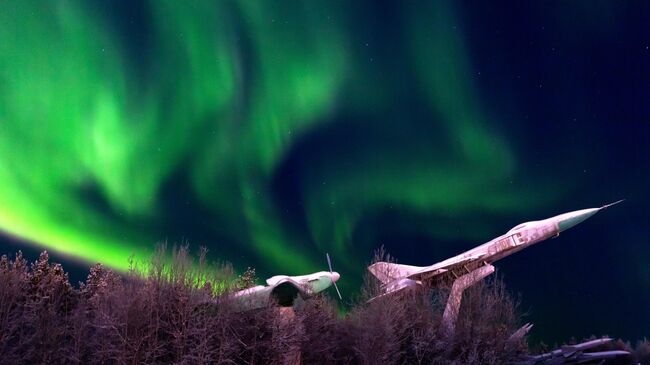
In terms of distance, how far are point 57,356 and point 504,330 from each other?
22.2 m

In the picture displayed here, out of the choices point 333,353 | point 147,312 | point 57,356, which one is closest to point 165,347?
point 147,312

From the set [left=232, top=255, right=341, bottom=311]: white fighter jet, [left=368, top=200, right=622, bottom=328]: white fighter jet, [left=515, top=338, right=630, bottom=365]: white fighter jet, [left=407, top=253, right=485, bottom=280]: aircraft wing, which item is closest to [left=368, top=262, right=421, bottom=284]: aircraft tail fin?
[left=368, top=200, right=622, bottom=328]: white fighter jet

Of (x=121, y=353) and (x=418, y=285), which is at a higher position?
(x=418, y=285)

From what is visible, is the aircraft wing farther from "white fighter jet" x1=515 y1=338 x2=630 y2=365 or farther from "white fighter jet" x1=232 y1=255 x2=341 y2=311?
"white fighter jet" x1=232 y1=255 x2=341 y2=311

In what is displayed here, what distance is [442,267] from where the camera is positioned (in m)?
37.5

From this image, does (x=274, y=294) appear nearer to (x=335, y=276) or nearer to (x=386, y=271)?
(x=335, y=276)

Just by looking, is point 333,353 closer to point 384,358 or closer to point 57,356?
point 384,358

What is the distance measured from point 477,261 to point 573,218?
627 cm

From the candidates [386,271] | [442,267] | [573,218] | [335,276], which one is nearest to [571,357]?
[573,218]

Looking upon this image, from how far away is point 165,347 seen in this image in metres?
24.4

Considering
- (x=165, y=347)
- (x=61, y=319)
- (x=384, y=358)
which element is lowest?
(x=384, y=358)

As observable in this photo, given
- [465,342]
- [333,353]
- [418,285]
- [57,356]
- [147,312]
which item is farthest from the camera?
[418,285]

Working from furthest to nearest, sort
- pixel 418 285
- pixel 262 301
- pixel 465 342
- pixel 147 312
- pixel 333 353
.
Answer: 1. pixel 418 285
2. pixel 465 342
3. pixel 333 353
4. pixel 262 301
5. pixel 147 312

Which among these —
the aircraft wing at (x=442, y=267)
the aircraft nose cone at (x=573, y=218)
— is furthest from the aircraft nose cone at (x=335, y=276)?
the aircraft nose cone at (x=573, y=218)
